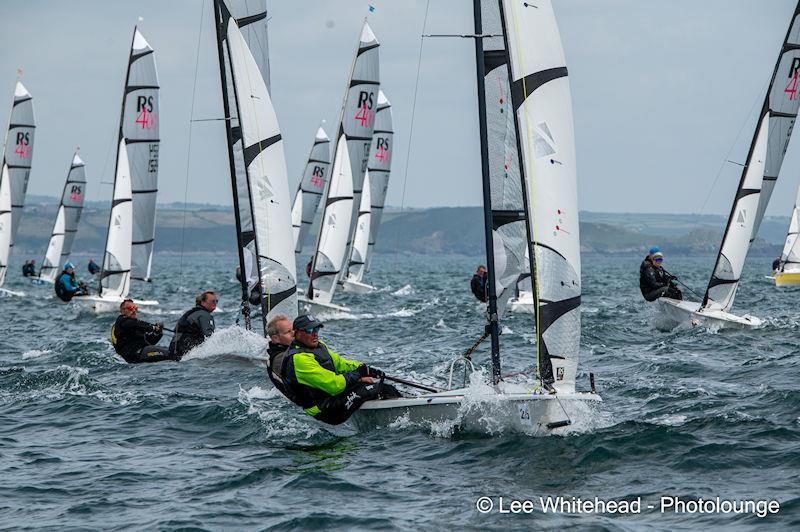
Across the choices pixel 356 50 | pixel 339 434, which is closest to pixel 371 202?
pixel 356 50

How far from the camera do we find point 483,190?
9.84 meters

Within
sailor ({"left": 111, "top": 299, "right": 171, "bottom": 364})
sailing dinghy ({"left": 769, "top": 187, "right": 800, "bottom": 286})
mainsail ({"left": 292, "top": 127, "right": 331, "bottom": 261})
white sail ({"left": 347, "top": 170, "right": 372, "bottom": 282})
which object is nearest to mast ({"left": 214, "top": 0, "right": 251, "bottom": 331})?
sailor ({"left": 111, "top": 299, "right": 171, "bottom": 364})

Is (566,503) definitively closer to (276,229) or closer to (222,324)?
(276,229)

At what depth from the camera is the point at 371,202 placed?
3631 cm

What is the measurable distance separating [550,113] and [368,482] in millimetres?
3665

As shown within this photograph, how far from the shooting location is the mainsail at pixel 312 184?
109 feet

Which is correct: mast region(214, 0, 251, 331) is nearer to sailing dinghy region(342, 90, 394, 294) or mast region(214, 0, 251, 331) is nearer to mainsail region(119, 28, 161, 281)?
mainsail region(119, 28, 161, 281)

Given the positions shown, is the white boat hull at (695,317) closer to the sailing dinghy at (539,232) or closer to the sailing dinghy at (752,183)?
the sailing dinghy at (752,183)

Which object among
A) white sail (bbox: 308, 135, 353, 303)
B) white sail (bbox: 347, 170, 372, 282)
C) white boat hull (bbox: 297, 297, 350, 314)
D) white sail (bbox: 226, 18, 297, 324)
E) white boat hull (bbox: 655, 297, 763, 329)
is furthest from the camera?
white sail (bbox: 347, 170, 372, 282)

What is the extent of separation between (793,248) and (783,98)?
2390 cm

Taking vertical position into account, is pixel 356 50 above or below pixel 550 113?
above

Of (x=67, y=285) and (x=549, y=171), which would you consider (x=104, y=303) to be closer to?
(x=67, y=285)

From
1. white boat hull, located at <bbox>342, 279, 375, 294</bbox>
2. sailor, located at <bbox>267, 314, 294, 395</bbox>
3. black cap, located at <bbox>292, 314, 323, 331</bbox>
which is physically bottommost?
white boat hull, located at <bbox>342, 279, 375, 294</bbox>

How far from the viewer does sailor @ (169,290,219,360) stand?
14875 millimetres
